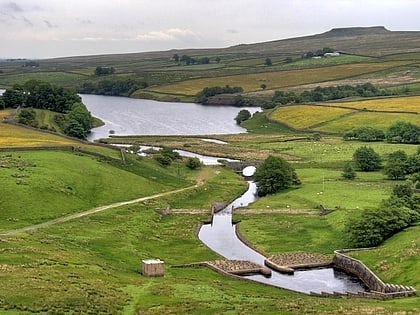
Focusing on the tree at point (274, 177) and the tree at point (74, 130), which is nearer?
the tree at point (274, 177)

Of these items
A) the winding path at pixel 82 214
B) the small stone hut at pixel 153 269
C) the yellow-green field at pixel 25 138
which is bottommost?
the winding path at pixel 82 214

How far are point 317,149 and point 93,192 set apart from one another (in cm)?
7241

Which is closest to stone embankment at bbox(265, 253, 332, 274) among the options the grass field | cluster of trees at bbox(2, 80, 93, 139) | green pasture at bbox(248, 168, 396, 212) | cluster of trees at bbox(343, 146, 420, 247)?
the grass field

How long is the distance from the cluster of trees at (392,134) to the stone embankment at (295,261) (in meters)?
96.4

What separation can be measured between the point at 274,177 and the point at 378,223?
37937 mm

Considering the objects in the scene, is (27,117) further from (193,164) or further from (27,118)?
(193,164)

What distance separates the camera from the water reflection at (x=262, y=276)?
69250 millimetres

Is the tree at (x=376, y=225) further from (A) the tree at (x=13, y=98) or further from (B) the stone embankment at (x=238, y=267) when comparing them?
(A) the tree at (x=13, y=98)

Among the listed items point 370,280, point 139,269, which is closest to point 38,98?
point 139,269

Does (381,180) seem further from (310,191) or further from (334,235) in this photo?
(334,235)

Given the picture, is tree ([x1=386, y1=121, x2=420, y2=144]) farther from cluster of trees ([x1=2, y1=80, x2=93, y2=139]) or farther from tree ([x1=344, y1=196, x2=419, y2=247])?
tree ([x1=344, y1=196, x2=419, y2=247])

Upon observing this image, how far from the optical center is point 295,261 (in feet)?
254

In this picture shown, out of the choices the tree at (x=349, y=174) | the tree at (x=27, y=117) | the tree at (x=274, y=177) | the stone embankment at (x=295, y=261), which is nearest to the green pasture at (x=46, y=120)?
the tree at (x=27, y=117)

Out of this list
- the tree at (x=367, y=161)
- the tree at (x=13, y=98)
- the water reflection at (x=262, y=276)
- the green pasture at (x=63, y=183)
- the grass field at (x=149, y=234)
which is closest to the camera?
the grass field at (x=149, y=234)
